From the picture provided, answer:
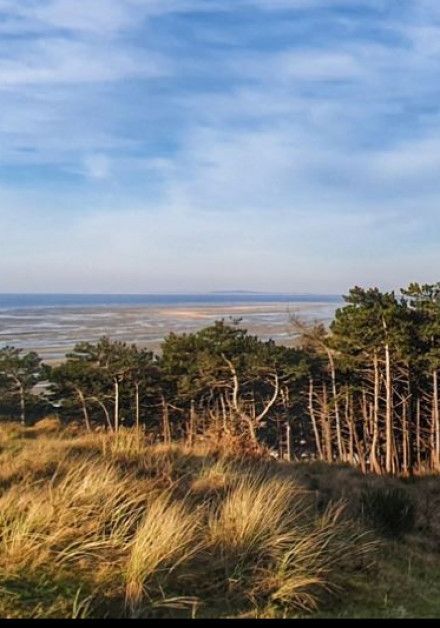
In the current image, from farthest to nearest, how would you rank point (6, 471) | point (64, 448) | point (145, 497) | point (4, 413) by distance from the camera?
point (4, 413) → point (64, 448) → point (6, 471) → point (145, 497)

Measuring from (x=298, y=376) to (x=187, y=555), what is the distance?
24325 mm

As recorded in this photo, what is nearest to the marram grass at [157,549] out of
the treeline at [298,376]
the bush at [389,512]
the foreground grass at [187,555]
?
the foreground grass at [187,555]

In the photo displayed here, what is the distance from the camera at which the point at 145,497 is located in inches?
235

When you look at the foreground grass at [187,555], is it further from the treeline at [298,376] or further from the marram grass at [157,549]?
the treeline at [298,376]

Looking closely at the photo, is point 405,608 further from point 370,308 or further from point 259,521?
point 370,308

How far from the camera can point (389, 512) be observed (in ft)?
23.6

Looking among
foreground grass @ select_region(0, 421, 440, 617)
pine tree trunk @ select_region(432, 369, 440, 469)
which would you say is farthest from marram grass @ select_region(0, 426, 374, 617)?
pine tree trunk @ select_region(432, 369, 440, 469)

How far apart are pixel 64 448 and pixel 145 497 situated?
10.6 ft

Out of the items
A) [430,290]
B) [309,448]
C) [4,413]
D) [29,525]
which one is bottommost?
[309,448]

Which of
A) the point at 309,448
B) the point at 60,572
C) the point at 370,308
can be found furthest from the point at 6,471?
the point at 309,448

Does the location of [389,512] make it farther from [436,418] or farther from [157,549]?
[436,418]

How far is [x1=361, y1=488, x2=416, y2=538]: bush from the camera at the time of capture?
6.81 metres

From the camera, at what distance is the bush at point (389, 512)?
→ 6.81 metres

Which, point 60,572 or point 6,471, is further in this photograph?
point 6,471
